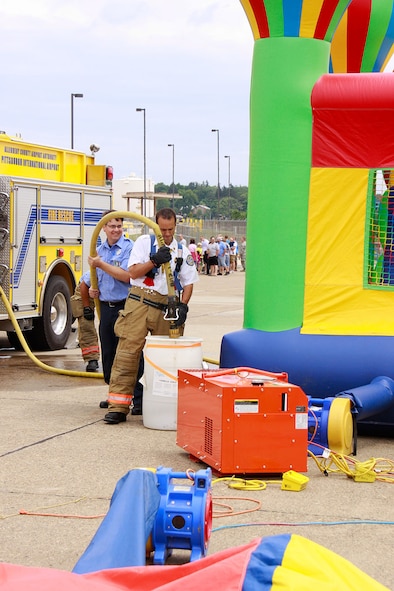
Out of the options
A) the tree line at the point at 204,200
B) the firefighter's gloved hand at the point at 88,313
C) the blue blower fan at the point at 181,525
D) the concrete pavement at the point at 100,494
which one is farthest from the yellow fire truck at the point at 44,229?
the tree line at the point at 204,200

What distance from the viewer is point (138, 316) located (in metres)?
8.58

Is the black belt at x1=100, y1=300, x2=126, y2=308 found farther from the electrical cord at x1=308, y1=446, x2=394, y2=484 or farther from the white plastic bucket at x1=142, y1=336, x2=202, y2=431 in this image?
the electrical cord at x1=308, y1=446, x2=394, y2=484

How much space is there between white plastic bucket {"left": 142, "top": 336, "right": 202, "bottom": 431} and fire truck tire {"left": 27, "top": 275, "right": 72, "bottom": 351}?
18.7ft

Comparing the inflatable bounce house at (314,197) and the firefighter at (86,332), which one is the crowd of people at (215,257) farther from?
the inflatable bounce house at (314,197)

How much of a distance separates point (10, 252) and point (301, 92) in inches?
206

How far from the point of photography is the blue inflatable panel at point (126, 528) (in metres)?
4.14

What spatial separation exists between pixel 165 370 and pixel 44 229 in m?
5.81

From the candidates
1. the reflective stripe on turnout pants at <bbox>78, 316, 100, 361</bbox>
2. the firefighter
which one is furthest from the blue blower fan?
the reflective stripe on turnout pants at <bbox>78, 316, 100, 361</bbox>

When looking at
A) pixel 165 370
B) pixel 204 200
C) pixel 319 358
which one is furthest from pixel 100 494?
pixel 204 200

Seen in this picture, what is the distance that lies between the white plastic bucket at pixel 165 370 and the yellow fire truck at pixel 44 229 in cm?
471

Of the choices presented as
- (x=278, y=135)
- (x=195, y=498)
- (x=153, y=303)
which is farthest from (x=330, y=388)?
(x=195, y=498)

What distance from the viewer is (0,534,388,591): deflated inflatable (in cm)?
336

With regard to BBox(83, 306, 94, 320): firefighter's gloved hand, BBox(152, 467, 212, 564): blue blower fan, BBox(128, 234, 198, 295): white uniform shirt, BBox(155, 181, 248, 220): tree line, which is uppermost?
BBox(155, 181, 248, 220): tree line

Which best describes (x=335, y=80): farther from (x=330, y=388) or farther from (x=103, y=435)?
(x=103, y=435)
